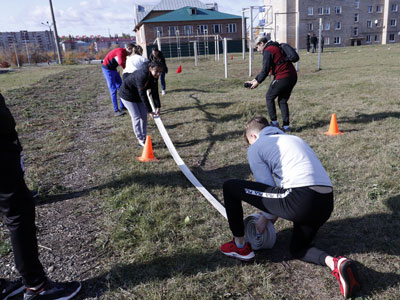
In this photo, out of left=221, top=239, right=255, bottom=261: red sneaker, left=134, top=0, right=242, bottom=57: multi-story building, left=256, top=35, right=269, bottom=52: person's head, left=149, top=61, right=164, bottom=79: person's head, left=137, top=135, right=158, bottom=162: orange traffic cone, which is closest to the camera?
left=221, top=239, right=255, bottom=261: red sneaker

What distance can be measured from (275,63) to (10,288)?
546 centimetres

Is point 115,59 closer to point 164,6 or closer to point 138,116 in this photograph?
point 138,116

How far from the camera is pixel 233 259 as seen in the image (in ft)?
9.57

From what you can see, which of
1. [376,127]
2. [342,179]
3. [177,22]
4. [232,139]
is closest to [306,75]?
[376,127]

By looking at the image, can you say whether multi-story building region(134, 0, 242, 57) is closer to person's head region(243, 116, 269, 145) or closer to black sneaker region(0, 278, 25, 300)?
person's head region(243, 116, 269, 145)

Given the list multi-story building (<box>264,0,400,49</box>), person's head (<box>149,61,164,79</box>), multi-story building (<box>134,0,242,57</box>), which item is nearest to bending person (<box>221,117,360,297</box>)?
person's head (<box>149,61,164,79</box>)

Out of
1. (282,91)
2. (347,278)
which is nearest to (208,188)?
(347,278)

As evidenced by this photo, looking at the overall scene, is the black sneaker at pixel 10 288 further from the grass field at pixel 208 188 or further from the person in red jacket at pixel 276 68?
the person in red jacket at pixel 276 68

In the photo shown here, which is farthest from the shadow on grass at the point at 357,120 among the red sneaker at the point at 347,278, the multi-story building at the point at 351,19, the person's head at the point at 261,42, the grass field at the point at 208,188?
the multi-story building at the point at 351,19

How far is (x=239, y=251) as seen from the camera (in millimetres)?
A: 2883

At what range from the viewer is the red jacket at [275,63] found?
20.4 feet

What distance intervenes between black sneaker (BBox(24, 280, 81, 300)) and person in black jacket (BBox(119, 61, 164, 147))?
3448 millimetres

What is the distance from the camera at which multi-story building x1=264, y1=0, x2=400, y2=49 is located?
5644 cm

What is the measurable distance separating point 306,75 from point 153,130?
436 inches
